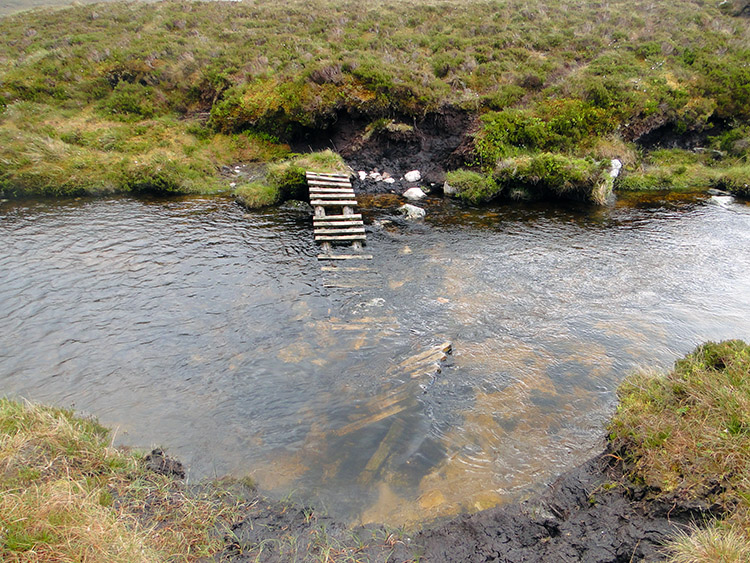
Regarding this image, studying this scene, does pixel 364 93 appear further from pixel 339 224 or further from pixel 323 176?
pixel 339 224

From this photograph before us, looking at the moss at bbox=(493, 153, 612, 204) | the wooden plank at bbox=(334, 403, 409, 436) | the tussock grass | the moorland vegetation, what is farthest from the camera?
the moss at bbox=(493, 153, 612, 204)

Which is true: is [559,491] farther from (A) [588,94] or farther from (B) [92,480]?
(A) [588,94]

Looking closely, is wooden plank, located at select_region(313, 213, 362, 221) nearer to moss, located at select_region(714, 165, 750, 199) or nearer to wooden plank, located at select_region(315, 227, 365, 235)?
wooden plank, located at select_region(315, 227, 365, 235)

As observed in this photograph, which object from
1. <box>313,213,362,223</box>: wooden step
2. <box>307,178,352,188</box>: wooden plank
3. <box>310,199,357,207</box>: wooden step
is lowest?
<box>313,213,362,223</box>: wooden step

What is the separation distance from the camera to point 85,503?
13.6 feet

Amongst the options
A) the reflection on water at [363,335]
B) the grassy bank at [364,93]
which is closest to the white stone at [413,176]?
the grassy bank at [364,93]

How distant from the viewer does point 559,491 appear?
5.48m

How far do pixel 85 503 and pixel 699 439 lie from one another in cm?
718

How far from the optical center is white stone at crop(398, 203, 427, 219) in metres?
16.0

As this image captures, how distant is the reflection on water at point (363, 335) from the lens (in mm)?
6297

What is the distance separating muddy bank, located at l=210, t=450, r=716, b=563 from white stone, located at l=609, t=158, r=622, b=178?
1688cm

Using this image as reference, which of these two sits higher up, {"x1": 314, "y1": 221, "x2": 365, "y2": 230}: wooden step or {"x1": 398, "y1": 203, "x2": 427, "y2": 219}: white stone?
{"x1": 314, "y1": 221, "x2": 365, "y2": 230}: wooden step

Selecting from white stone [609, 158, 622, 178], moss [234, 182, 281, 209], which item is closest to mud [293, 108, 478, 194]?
moss [234, 182, 281, 209]

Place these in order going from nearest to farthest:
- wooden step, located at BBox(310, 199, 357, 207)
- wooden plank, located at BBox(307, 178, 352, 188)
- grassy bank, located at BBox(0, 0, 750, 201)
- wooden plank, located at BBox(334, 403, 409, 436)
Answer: wooden plank, located at BBox(334, 403, 409, 436)
wooden step, located at BBox(310, 199, 357, 207)
wooden plank, located at BBox(307, 178, 352, 188)
grassy bank, located at BBox(0, 0, 750, 201)
